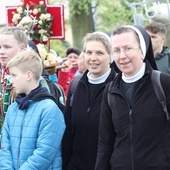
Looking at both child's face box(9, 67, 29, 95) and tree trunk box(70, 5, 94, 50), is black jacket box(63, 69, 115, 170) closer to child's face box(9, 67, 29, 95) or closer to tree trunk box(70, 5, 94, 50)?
child's face box(9, 67, 29, 95)

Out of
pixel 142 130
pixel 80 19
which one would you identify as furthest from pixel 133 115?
pixel 80 19

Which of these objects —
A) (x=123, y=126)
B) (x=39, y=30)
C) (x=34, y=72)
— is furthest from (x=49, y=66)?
(x=123, y=126)

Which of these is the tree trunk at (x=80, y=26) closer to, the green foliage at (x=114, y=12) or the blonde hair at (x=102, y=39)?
the green foliage at (x=114, y=12)

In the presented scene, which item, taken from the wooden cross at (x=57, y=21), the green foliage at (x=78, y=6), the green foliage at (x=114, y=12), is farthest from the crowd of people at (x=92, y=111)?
the green foliage at (x=114, y=12)

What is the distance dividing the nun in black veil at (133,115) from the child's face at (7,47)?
3.98 ft

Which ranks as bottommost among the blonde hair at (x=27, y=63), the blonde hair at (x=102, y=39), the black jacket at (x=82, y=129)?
the black jacket at (x=82, y=129)

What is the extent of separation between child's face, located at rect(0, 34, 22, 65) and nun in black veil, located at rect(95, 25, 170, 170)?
3.98 ft

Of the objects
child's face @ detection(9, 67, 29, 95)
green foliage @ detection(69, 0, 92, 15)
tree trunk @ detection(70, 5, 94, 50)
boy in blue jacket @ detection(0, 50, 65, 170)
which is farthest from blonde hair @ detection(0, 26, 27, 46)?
green foliage @ detection(69, 0, 92, 15)

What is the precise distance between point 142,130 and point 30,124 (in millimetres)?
1042

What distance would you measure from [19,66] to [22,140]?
65cm

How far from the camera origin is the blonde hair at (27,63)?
4.65 meters

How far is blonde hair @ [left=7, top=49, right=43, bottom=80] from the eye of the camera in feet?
15.3

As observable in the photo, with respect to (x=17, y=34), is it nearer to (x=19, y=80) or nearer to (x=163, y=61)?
(x=19, y=80)

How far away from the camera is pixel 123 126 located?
406 centimetres
